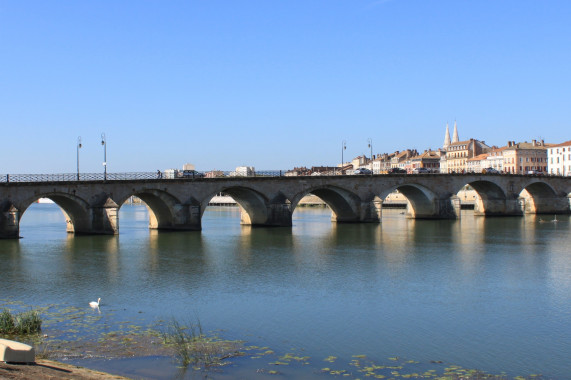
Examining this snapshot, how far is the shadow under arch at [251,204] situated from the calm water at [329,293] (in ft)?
44.7

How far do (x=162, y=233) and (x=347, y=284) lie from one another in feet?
107

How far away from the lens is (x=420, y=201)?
8369cm

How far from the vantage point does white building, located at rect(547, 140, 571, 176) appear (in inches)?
5192

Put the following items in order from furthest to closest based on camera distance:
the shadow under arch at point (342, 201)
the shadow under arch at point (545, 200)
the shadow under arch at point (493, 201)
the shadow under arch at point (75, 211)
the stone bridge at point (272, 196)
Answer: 1. the shadow under arch at point (545, 200)
2. the shadow under arch at point (493, 201)
3. the shadow under arch at point (342, 201)
4. the shadow under arch at point (75, 211)
5. the stone bridge at point (272, 196)

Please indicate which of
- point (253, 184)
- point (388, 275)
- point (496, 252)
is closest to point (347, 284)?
point (388, 275)

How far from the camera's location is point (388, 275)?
33.9 meters

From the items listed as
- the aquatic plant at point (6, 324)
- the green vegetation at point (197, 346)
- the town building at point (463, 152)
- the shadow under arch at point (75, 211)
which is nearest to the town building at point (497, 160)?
the town building at point (463, 152)

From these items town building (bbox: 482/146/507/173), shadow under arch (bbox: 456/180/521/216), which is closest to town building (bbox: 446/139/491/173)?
town building (bbox: 482/146/507/173)

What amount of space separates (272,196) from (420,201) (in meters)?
24.8

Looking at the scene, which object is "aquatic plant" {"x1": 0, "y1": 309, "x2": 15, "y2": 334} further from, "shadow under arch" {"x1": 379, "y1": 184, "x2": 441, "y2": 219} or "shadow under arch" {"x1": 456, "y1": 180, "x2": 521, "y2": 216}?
"shadow under arch" {"x1": 456, "y1": 180, "x2": 521, "y2": 216}

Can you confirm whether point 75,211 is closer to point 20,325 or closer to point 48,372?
point 20,325

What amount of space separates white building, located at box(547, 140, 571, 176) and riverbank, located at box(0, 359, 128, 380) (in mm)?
130093

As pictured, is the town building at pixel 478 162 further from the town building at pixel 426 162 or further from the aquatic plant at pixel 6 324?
the aquatic plant at pixel 6 324

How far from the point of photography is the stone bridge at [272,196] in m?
53.7
